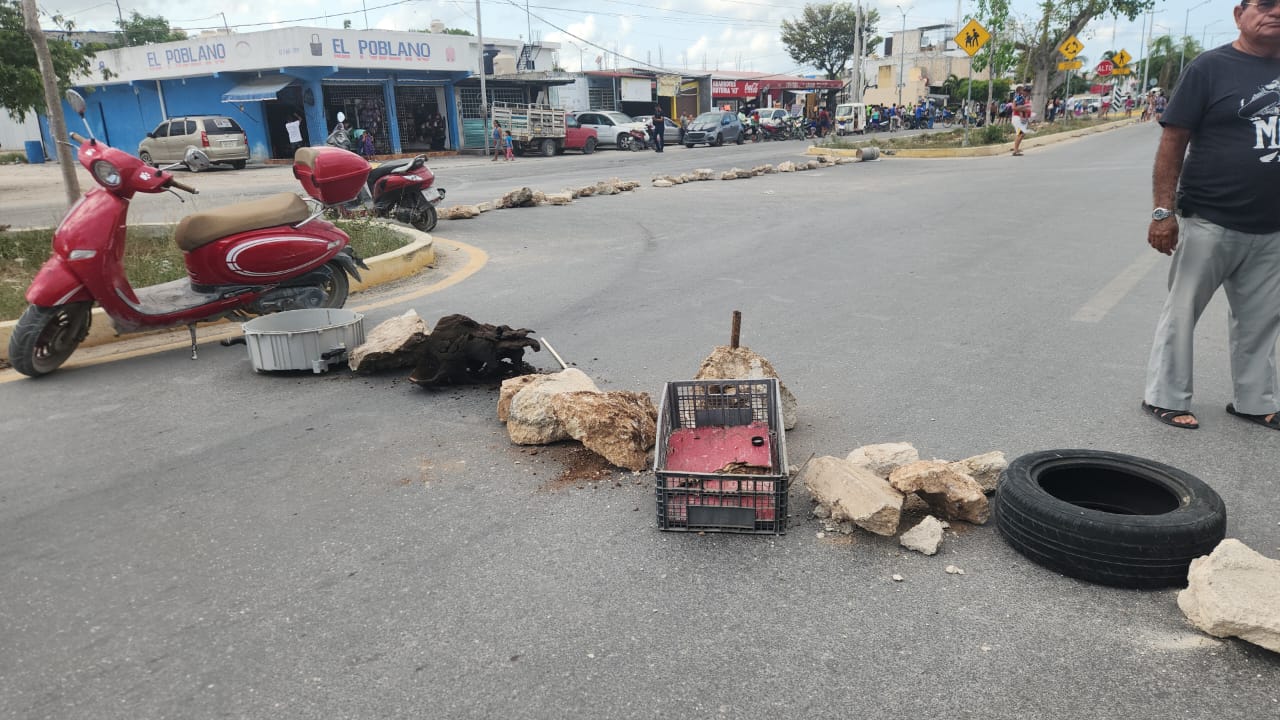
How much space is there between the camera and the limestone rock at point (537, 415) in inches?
165

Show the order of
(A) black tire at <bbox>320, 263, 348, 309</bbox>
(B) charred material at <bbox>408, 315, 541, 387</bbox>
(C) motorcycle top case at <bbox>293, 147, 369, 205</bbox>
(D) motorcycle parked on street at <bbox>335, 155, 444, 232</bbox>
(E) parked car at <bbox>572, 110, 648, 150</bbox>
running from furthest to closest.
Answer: (E) parked car at <bbox>572, 110, 648, 150</bbox>
(D) motorcycle parked on street at <bbox>335, 155, 444, 232</bbox>
(C) motorcycle top case at <bbox>293, 147, 369, 205</bbox>
(A) black tire at <bbox>320, 263, 348, 309</bbox>
(B) charred material at <bbox>408, 315, 541, 387</bbox>

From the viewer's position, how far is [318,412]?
190 inches

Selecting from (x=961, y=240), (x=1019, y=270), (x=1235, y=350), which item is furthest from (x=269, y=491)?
(x=961, y=240)

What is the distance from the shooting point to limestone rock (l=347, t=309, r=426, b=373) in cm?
532

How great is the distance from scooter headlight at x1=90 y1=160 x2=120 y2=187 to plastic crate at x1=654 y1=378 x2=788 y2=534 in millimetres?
3995

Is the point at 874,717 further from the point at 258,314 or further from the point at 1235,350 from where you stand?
the point at 258,314

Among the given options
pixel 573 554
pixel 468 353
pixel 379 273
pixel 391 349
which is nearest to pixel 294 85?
pixel 379 273

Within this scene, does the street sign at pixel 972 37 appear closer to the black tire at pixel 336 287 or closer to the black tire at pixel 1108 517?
the black tire at pixel 336 287

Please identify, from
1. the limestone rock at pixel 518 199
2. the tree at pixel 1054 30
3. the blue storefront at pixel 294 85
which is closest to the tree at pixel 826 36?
the tree at pixel 1054 30

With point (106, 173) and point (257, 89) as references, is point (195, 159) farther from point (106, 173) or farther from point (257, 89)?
point (257, 89)

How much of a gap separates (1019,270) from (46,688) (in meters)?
8.22

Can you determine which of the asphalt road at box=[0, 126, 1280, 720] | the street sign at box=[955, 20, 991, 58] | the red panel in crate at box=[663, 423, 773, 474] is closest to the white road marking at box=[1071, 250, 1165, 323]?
the asphalt road at box=[0, 126, 1280, 720]

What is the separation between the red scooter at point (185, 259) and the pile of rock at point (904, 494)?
14.2ft

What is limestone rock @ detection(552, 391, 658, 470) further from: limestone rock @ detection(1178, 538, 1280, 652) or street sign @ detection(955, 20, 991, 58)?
street sign @ detection(955, 20, 991, 58)
